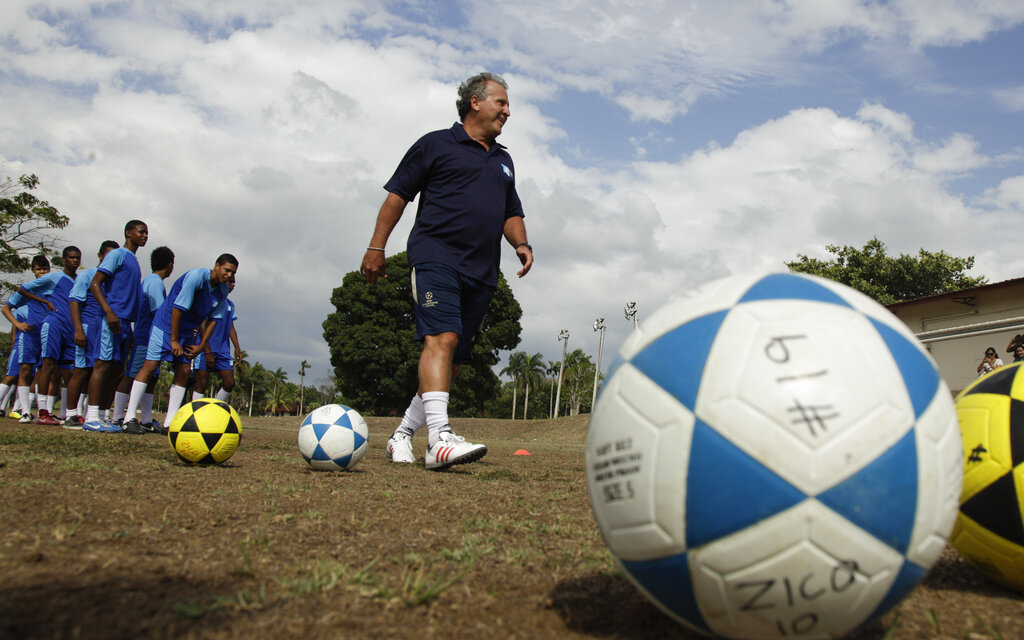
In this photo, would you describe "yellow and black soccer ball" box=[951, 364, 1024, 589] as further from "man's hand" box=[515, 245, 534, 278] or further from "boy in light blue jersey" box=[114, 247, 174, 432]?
"boy in light blue jersey" box=[114, 247, 174, 432]

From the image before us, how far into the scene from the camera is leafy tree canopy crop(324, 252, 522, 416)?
37.7 m

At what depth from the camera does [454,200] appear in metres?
6.00

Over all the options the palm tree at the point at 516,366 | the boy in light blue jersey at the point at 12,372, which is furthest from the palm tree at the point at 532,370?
the boy in light blue jersey at the point at 12,372

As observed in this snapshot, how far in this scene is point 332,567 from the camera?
254 centimetres

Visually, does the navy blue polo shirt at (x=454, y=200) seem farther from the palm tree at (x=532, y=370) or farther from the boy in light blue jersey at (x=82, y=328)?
the palm tree at (x=532, y=370)

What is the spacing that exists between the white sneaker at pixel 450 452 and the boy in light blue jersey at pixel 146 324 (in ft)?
18.8

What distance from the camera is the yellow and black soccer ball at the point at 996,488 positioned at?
2.58m

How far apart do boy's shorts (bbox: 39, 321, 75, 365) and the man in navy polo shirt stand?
308 inches

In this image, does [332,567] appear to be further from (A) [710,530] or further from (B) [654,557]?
(A) [710,530]

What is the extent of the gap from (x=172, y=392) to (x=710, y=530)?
9.24 metres

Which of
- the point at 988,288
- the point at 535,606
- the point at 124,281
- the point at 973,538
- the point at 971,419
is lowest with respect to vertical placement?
the point at 535,606

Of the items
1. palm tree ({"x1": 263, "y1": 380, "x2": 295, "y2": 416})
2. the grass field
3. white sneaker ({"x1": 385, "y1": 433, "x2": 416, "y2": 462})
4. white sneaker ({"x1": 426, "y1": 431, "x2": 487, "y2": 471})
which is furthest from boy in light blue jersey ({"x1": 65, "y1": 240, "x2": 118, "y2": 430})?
palm tree ({"x1": 263, "y1": 380, "x2": 295, "y2": 416})

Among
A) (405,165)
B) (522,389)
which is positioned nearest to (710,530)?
(405,165)

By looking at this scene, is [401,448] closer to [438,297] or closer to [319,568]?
[438,297]
